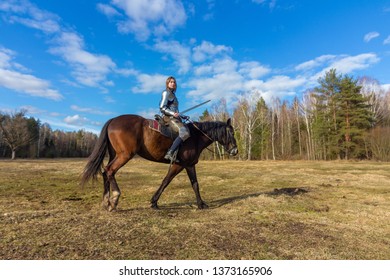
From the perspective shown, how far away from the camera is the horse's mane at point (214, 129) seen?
296 inches

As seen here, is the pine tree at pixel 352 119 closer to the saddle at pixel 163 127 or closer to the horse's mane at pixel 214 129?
the horse's mane at pixel 214 129

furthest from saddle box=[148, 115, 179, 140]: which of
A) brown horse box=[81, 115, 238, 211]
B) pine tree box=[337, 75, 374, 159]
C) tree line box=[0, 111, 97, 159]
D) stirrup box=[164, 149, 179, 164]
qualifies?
tree line box=[0, 111, 97, 159]

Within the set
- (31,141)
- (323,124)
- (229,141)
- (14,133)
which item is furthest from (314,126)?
(31,141)

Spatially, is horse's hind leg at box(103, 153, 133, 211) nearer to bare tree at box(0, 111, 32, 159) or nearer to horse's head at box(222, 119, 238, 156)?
horse's head at box(222, 119, 238, 156)

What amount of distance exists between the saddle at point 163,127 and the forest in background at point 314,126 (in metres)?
30.1

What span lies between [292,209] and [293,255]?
3500 millimetres

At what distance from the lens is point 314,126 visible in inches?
1896

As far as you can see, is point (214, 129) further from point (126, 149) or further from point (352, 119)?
point (352, 119)

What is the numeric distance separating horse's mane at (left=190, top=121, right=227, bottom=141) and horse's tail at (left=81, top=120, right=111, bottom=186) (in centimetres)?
273

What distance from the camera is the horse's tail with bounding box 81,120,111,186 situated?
6.12 meters

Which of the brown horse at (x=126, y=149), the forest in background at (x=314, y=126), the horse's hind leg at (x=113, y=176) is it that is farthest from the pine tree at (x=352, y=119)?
the horse's hind leg at (x=113, y=176)

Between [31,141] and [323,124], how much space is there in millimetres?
78469

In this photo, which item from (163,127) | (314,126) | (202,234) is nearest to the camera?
(202,234)

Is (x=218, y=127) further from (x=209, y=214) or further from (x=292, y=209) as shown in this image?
(x=292, y=209)
